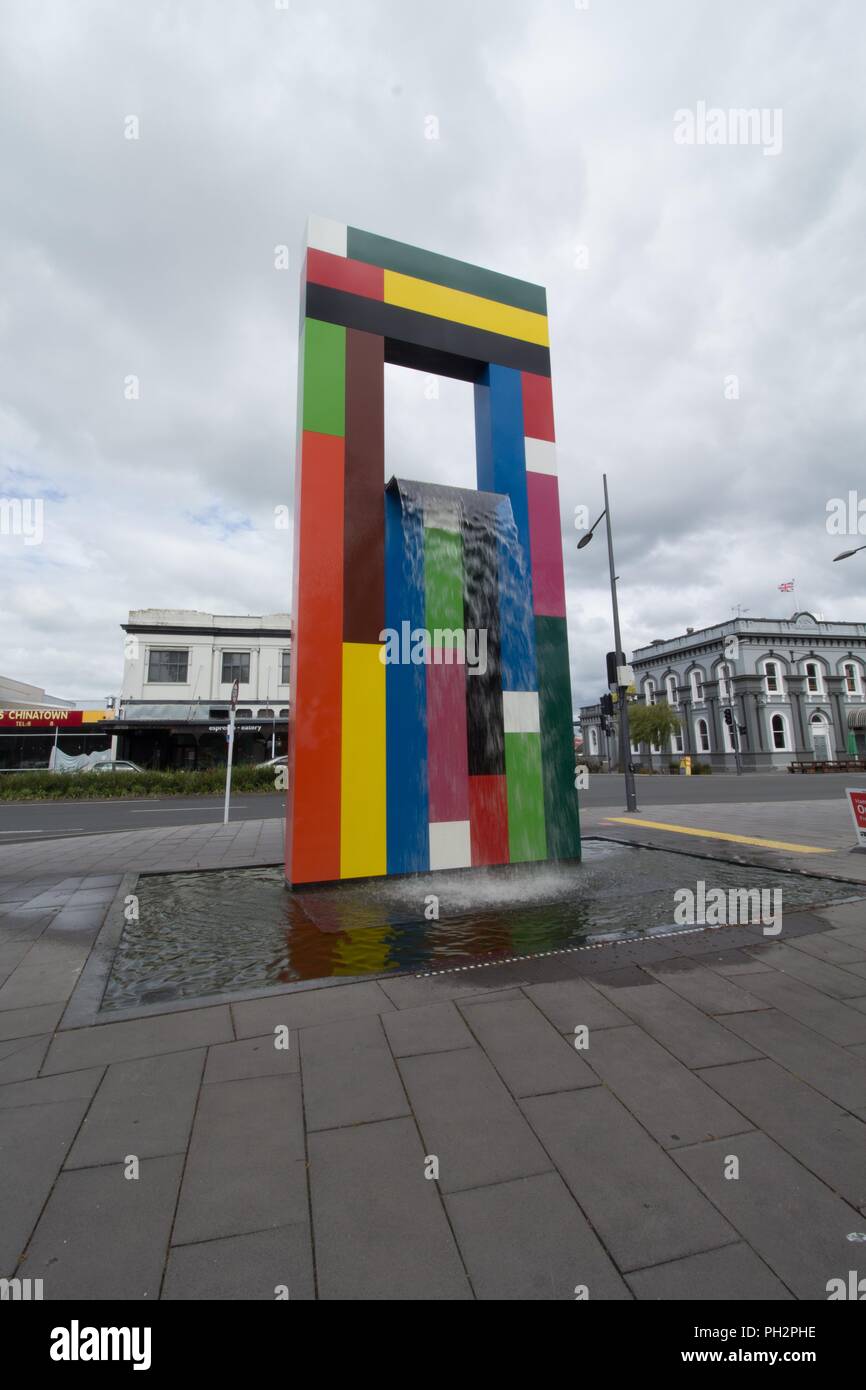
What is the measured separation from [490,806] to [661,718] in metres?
50.4

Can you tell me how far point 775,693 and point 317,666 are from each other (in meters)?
53.0

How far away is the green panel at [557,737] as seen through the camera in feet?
25.1

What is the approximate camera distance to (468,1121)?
90.5 inches

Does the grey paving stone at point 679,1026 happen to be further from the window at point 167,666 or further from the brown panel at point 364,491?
the window at point 167,666

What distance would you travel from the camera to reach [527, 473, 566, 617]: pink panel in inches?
310

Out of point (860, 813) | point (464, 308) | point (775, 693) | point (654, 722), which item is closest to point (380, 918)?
point (860, 813)

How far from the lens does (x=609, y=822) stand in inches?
498

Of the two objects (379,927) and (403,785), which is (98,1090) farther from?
(403,785)

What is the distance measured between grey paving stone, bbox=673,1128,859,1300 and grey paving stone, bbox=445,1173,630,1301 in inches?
18.1

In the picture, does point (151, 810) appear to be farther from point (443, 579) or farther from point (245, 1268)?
point (245, 1268)

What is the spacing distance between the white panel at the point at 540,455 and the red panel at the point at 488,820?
4.14m

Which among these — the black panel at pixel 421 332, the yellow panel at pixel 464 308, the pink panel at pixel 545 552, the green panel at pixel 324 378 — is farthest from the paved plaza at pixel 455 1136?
the yellow panel at pixel 464 308
